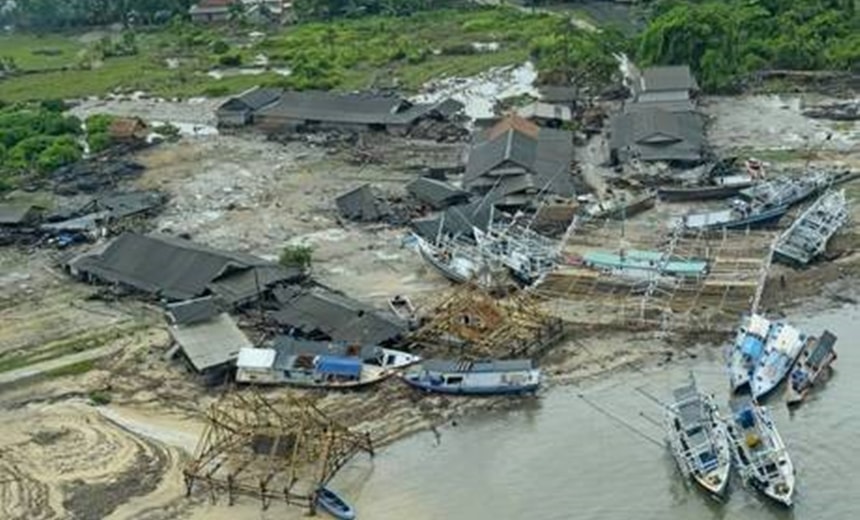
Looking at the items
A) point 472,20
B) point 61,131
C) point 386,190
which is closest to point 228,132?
point 61,131

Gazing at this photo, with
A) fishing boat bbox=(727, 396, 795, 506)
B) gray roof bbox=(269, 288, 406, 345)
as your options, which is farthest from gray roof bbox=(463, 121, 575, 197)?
fishing boat bbox=(727, 396, 795, 506)

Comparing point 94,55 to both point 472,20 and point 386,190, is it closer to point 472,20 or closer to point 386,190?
point 472,20

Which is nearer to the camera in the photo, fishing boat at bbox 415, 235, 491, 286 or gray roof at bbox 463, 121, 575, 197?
fishing boat at bbox 415, 235, 491, 286

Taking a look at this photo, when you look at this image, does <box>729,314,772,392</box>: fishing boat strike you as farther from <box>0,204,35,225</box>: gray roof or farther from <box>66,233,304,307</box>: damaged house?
<box>0,204,35,225</box>: gray roof

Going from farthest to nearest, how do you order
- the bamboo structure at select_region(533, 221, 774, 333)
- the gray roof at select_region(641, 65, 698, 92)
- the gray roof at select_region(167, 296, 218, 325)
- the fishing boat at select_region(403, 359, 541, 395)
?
the gray roof at select_region(641, 65, 698, 92) < the bamboo structure at select_region(533, 221, 774, 333) < the gray roof at select_region(167, 296, 218, 325) < the fishing boat at select_region(403, 359, 541, 395)

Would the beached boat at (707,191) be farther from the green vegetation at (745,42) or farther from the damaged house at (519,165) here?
the green vegetation at (745,42)

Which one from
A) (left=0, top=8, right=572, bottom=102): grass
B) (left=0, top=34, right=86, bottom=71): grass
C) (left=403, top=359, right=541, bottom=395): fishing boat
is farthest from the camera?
(left=0, top=34, right=86, bottom=71): grass

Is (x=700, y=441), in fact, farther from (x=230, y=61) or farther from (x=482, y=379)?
(x=230, y=61)
